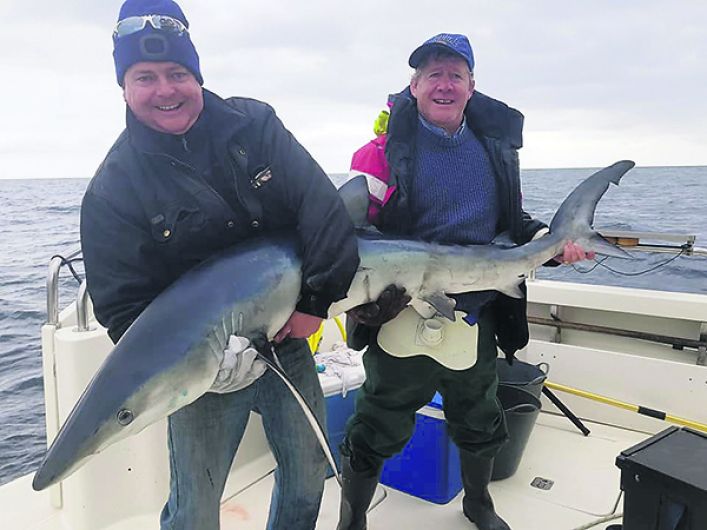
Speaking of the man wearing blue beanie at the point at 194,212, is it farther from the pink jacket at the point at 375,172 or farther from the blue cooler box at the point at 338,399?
the blue cooler box at the point at 338,399

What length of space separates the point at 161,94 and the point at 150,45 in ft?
0.45

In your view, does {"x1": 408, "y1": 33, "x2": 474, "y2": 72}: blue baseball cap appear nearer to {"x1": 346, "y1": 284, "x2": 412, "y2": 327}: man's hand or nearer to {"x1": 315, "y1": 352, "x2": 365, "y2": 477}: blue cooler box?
{"x1": 346, "y1": 284, "x2": 412, "y2": 327}: man's hand

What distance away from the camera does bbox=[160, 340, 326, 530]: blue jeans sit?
6.75 feet

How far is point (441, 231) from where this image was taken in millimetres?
2588

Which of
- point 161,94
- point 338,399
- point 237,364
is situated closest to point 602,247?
point 338,399

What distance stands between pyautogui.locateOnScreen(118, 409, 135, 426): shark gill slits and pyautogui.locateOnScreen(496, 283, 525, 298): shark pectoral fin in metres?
1.59

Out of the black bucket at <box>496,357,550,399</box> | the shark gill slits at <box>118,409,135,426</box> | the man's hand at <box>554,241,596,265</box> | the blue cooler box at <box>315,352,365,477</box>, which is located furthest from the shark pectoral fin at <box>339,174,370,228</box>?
the black bucket at <box>496,357,550,399</box>

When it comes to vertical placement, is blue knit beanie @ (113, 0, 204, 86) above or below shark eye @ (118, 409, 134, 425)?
above

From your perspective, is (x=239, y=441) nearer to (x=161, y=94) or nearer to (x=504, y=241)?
(x=161, y=94)

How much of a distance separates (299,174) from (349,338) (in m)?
1.01

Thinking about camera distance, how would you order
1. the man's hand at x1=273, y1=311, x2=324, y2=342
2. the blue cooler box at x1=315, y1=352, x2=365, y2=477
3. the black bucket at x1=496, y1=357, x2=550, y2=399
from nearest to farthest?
1. the man's hand at x1=273, y1=311, x2=324, y2=342
2. the blue cooler box at x1=315, y1=352, x2=365, y2=477
3. the black bucket at x1=496, y1=357, x2=550, y2=399

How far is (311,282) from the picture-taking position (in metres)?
1.95

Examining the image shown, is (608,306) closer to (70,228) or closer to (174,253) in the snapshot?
(174,253)

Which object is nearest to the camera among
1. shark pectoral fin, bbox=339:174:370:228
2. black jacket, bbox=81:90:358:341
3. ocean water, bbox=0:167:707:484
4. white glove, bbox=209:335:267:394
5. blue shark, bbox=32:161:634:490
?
blue shark, bbox=32:161:634:490
